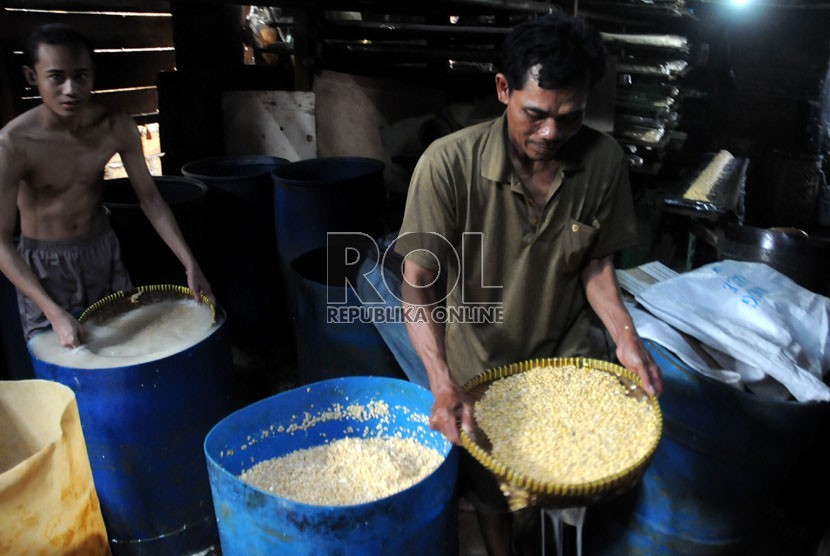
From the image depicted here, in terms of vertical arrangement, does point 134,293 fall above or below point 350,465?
above

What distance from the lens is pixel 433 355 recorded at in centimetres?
172

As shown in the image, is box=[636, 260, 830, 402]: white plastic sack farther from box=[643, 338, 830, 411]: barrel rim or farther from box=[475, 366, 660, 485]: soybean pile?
box=[475, 366, 660, 485]: soybean pile

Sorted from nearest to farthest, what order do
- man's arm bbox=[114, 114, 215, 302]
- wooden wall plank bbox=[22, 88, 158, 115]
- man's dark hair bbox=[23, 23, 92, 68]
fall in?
1. man's dark hair bbox=[23, 23, 92, 68]
2. man's arm bbox=[114, 114, 215, 302]
3. wooden wall plank bbox=[22, 88, 158, 115]

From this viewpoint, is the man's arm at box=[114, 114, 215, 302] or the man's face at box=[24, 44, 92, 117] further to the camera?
the man's arm at box=[114, 114, 215, 302]

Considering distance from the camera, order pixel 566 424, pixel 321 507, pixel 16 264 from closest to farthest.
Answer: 1. pixel 321 507
2. pixel 566 424
3. pixel 16 264

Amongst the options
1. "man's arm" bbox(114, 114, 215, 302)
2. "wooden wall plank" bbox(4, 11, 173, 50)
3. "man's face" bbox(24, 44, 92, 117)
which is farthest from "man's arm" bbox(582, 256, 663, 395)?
"wooden wall plank" bbox(4, 11, 173, 50)

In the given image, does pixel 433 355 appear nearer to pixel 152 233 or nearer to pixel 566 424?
pixel 566 424

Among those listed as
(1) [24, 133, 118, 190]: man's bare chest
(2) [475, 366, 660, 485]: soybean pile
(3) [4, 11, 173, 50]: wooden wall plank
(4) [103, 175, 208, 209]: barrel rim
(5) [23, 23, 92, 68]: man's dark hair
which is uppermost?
(3) [4, 11, 173, 50]: wooden wall plank

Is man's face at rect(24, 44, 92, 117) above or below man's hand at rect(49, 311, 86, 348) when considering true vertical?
above

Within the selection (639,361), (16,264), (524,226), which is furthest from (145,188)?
(639,361)

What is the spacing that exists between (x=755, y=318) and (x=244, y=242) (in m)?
2.94

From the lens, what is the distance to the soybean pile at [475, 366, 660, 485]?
150cm

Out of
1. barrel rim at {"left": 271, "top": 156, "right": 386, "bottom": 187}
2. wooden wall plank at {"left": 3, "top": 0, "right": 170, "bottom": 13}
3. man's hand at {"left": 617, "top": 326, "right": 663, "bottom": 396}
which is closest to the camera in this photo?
man's hand at {"left": 617, "top": 326, "right": 663, "bottom": 396}

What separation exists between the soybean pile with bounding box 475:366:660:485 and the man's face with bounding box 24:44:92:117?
Answer: 1930 mm
